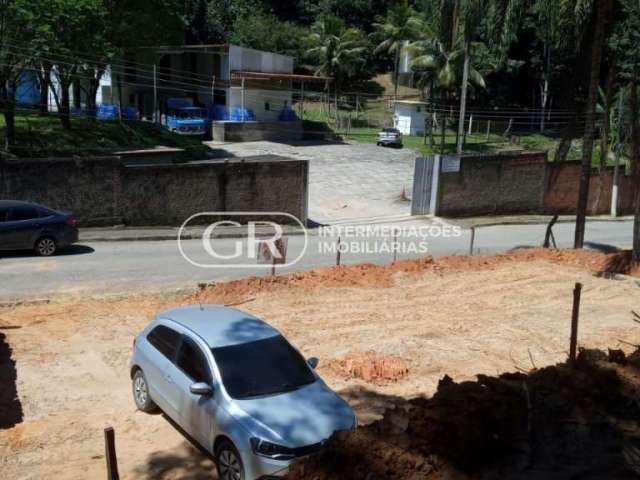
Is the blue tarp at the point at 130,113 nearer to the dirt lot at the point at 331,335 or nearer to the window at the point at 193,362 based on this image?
the dirt lot at the point at 331,335

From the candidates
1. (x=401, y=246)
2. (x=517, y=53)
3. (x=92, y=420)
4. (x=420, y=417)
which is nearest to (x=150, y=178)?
(x=401, y=246)

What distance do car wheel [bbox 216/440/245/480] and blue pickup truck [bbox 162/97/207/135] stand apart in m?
42.3

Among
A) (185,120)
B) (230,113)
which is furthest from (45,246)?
(230,113)

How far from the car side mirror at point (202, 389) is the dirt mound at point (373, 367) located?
4127 millimetres

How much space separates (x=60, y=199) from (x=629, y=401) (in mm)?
20951

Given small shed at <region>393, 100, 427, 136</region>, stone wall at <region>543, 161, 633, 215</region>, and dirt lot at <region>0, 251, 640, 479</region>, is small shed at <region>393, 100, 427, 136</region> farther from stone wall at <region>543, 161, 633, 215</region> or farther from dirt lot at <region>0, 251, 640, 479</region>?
dirt lot at <region>0, 251, 640, 479</region>

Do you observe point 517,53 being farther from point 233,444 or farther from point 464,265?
point 233,444

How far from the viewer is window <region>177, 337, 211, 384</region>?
8.66 meters

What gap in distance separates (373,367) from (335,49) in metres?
55.1

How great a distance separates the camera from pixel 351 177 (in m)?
40.4

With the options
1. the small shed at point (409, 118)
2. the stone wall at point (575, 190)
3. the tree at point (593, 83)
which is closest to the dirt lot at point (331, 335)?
the tree at point (593, 83)

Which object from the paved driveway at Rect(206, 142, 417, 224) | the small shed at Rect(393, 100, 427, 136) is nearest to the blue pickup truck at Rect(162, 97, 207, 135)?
the paved driveway at Rect(206, 142, 417, 224)

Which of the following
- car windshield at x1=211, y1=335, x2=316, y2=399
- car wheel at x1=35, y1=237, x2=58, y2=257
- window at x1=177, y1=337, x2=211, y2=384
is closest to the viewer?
car windshield at x1=211, y1=335, x2=316, y2=399

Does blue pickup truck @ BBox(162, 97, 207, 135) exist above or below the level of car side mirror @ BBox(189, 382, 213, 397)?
above
